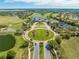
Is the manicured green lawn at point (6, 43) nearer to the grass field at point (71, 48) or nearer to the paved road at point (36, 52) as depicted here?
the paved road at point (36, 52)

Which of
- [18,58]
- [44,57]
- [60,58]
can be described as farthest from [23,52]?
[60,58]

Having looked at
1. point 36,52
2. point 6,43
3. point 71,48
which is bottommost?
point 71,48

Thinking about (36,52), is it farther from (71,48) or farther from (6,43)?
(6,43)

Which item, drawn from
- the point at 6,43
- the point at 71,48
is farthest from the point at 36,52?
the point at 6,43

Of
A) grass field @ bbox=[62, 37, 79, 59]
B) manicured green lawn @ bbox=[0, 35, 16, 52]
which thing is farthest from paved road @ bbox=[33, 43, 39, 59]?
manicured green lawn @ bbox=[0, 35, 16, 52]

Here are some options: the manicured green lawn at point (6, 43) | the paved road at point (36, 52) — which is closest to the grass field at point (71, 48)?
the paved road at point (36, 52)

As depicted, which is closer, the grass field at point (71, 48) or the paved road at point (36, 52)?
the paved road at point (36, 52)

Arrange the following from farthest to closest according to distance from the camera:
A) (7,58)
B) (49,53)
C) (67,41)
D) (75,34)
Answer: (75,34)
(67,41)
(49,53)
(7,58)

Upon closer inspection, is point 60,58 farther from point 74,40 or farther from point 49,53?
point 74,40
